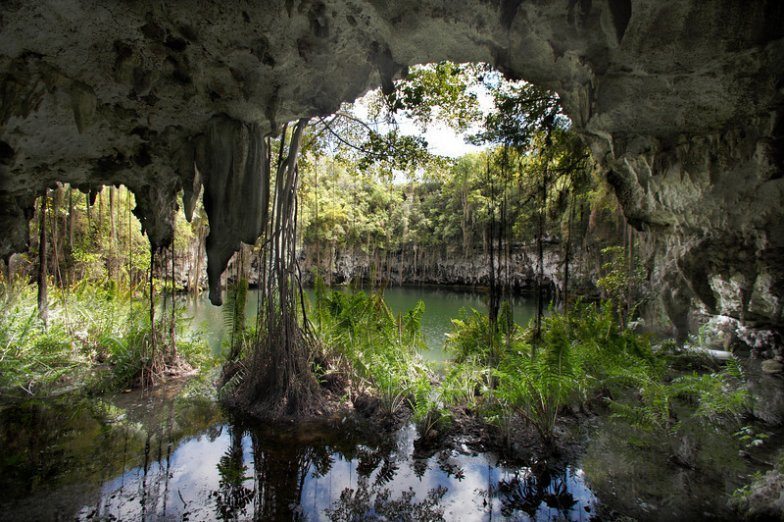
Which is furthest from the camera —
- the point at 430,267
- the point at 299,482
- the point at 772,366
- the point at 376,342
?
the point at 430,267

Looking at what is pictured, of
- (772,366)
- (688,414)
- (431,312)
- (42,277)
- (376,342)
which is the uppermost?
(42,277)

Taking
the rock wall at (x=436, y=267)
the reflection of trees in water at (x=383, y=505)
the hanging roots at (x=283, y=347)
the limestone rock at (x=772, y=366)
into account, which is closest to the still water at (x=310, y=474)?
the reflection of trees in water at (x=383, y=505)

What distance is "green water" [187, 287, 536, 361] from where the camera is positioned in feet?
34.5

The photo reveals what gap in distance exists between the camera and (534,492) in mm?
3588

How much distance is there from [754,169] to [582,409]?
3.65 meters

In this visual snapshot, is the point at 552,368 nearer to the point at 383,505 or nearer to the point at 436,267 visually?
the point at 383,505

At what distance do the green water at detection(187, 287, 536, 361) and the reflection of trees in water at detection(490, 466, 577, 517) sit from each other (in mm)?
3567

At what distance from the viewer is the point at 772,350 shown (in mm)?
6680

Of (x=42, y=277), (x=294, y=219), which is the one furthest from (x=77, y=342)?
(x=294, y=219)

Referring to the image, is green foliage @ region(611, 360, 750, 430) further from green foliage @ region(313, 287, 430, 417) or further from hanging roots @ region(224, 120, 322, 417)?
hanging roots @ region(224, 120, 322, 417)

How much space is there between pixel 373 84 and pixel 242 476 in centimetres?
436

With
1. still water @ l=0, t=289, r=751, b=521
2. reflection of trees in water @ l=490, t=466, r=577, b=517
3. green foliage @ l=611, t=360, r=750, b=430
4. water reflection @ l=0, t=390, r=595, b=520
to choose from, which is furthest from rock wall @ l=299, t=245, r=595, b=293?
reflection of trees in water @ l=490, t=466, r=577, b=517

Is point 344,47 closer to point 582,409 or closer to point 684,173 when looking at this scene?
point 684,173

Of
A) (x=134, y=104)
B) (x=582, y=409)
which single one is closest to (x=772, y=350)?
(x=582, y=409)
